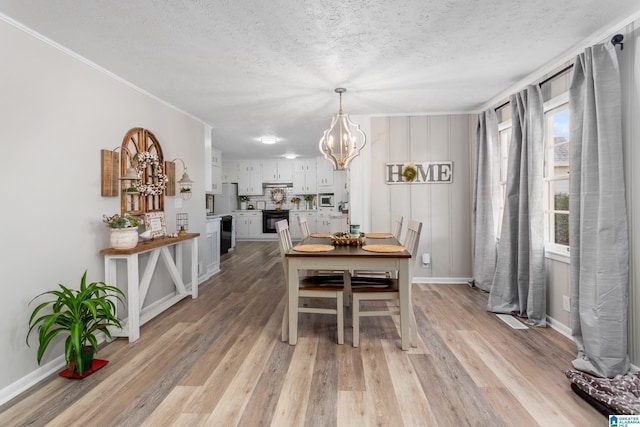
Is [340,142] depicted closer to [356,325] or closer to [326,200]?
[356,325]

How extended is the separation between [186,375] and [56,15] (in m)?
2.46

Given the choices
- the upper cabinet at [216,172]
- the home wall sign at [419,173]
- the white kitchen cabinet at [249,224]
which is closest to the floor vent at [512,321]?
the home wall sign at [419,173]

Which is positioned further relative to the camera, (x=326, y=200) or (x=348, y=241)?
(x=326, y=200)

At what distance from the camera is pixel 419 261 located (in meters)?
4.47

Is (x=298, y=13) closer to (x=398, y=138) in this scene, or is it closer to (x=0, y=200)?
(x=0, y=200)

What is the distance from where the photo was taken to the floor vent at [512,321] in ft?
9.48

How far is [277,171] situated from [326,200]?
1.62 meters

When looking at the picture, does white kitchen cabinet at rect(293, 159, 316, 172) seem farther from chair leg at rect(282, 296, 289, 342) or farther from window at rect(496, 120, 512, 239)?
chair leg at rect(282, 296, 289, 342)

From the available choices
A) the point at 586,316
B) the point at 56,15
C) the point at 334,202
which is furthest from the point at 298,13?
the point at 334,202

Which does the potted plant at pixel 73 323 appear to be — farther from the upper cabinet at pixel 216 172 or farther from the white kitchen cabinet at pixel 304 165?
the white kitchen cabinet at pixel 304 165

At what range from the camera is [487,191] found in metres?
3.82

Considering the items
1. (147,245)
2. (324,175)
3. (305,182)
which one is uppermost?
(324,175)

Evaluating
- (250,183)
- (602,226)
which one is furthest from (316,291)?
(250,183)

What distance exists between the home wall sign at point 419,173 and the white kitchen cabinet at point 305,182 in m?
4.63
